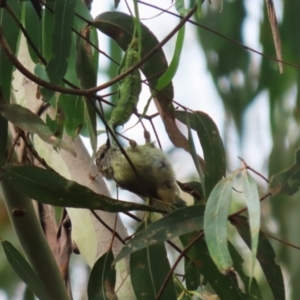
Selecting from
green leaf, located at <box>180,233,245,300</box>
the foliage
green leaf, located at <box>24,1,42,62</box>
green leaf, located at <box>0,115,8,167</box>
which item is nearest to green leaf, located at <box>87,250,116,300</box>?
the foliage

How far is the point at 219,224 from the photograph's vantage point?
767 millimetres

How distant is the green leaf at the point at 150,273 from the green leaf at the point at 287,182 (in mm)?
206

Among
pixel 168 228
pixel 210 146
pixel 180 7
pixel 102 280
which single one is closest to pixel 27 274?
pixel 102 280

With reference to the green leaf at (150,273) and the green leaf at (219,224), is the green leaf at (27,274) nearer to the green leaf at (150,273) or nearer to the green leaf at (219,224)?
the green leaf at (150,273)

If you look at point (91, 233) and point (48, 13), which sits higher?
point (48, 13)

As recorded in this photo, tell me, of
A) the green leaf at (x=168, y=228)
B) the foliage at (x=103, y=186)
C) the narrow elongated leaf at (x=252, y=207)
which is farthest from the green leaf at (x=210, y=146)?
the narrow elongated leaf at (x=252, y=207)

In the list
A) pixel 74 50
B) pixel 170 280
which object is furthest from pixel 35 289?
pixel 74 50

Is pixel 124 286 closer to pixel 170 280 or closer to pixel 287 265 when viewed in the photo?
pixel 170 280

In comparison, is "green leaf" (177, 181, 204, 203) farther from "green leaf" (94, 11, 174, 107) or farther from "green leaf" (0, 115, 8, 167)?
"green leaf" (0, 115, 8, 167)

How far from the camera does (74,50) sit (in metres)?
1.07

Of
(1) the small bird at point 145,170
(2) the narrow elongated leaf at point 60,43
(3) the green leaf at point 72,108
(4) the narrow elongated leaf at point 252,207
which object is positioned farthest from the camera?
(1) the small bird at point 145,170

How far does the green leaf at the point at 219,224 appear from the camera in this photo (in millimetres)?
742

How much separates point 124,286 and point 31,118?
0.43 meters

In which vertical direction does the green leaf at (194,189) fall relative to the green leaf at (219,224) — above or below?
above
